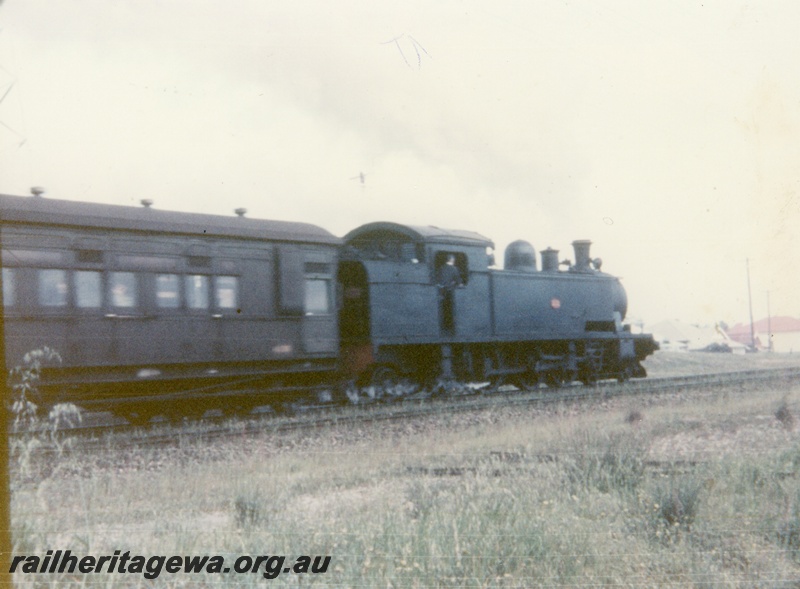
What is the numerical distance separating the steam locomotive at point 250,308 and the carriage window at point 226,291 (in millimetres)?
19

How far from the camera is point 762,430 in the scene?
1007 centimetres

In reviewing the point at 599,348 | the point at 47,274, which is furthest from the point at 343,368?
the point at 599,348

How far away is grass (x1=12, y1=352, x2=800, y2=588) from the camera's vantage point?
4414 millimetres

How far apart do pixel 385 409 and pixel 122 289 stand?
492 centimetres

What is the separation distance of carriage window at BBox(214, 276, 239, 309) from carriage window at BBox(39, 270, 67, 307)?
2.26 m

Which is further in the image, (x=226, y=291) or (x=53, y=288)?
(x=226, y=291)

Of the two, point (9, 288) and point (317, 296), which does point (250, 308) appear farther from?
point (9, 288)

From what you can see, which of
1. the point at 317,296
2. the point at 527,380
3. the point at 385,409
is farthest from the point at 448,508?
the point at 527,380

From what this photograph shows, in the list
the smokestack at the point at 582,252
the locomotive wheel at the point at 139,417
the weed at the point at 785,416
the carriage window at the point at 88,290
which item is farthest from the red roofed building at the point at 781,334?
the carriage window at the point at 88,290

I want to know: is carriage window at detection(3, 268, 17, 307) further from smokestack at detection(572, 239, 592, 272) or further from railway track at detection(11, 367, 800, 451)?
smokestack at detection(572, 239, 592, 272)

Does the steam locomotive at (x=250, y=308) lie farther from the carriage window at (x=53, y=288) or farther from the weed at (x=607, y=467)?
the weed at (x=607, y=467)

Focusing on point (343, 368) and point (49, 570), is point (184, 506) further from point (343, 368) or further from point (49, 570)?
Result: point (343, 368)

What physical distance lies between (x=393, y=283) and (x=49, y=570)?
1013cm

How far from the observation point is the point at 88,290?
30.3 ft
